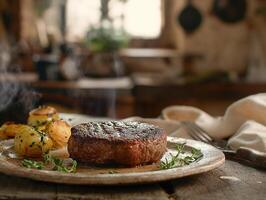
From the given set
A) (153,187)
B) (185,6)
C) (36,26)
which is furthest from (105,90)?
(153,187)

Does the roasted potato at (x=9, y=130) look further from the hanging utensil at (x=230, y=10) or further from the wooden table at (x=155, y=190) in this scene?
the hanging utensil at (x=230, y=10)

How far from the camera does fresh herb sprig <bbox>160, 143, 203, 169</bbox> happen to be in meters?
1.12

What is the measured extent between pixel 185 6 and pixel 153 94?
69.7 inches

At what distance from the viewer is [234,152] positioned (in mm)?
1366

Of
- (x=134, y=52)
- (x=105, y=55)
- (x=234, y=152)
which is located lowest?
(x=134, y=52)

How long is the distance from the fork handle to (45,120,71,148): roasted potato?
1.29 feet

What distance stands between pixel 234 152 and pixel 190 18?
4219mm

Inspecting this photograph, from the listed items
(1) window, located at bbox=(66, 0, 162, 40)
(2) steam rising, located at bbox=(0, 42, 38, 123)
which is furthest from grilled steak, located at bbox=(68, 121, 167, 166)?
(1) window, located at bbox=(66, 0, 162, 40)

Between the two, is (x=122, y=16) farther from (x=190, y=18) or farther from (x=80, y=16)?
(x=190, y=18)

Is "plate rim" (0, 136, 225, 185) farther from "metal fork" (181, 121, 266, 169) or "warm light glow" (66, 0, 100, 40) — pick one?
"warm light glow" (66, 0, 100, 40)

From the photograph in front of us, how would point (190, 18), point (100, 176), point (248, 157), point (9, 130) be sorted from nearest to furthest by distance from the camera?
point (100, 176) < point (248, 157) < point (9, 130) < point (190, 18)

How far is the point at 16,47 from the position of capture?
5.77 metres

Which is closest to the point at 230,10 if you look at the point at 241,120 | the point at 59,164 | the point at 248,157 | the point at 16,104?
the point at 241,120

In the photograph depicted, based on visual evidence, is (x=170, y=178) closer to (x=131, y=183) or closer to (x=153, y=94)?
(x=131, y=183)
